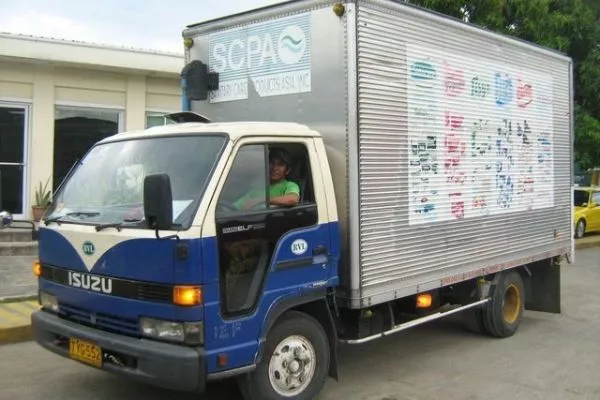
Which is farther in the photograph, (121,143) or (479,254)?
(479,254)

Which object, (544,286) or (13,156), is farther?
(13,156)

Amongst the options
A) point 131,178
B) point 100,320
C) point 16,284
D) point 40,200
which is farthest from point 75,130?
point 100,320

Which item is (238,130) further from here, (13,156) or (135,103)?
(135,103)

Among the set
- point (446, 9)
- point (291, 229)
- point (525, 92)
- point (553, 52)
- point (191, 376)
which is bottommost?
point (191, 376)

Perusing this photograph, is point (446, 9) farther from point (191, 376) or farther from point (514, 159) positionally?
point (191, 376)

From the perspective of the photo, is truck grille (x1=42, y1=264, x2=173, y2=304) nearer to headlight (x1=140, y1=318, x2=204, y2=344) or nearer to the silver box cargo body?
headlight (x1=140, y1=318, x2=204, y2=344)

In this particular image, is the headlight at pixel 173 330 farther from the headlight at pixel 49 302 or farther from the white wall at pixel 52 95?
the white wall at pixel 52 95

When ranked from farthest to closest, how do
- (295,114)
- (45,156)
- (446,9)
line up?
(45,156) → (446,9) → (295,114)

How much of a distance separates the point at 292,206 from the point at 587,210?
16.2m

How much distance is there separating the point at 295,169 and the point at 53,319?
6.65 feet

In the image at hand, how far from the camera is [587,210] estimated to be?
1862cm

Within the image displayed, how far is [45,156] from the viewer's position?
12.7 metres

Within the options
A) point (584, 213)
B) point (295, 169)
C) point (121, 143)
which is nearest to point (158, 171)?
point (121, 143)

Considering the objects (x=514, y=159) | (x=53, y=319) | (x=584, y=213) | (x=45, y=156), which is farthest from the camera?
(x=584, y=213)
